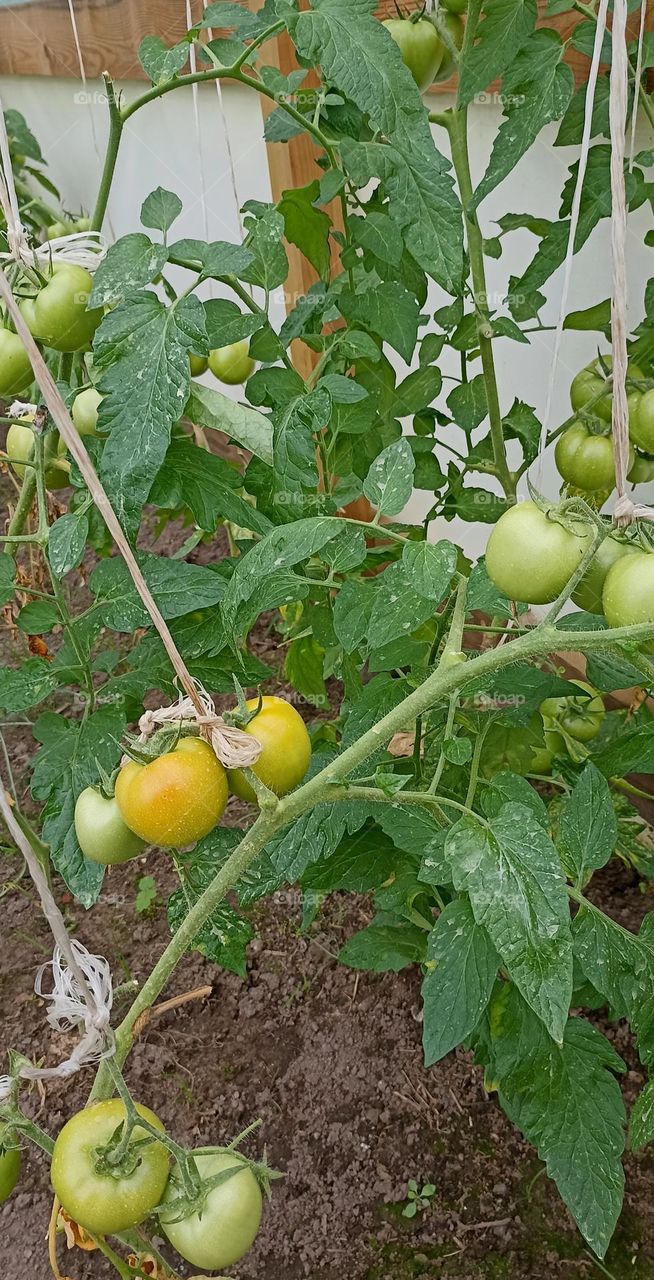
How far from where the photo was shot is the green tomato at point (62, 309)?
2.61 feet

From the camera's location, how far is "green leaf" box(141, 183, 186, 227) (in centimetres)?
86

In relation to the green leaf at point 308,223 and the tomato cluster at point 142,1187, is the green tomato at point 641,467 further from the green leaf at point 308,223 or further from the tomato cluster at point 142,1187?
the tomato cluster at point 142,1187

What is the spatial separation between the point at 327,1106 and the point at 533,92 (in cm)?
132

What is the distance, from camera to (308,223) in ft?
3.36

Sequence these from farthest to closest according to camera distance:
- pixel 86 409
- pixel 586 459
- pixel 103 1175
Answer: pixel 586 459
pixel 86 409
pixel 103 1175

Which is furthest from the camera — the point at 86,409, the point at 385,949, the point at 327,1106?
the point at 327,1106

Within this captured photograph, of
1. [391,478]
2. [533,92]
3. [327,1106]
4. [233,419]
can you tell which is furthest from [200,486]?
[327,1106]

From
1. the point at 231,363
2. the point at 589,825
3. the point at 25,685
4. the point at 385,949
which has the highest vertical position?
the point at 231,363

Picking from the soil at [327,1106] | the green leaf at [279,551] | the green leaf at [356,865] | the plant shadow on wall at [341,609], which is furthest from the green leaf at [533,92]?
the soil at [327,1106]

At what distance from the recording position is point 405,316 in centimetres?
97

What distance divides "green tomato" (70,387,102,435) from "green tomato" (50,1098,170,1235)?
0.59 meters

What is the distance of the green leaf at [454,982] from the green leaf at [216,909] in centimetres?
21

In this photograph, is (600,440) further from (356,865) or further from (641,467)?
(356,865)

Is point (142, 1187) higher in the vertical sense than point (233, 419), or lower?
lower
